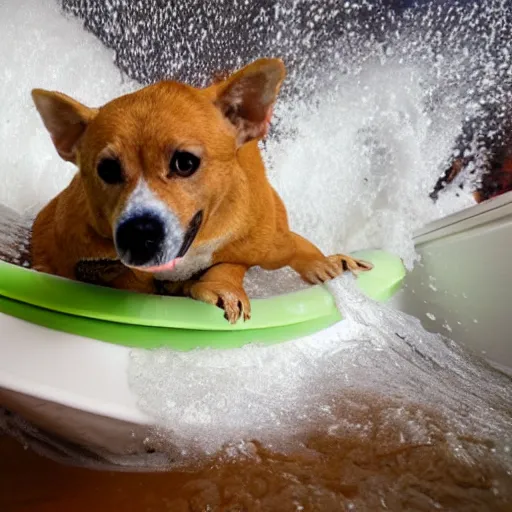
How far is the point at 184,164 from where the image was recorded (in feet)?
2.34

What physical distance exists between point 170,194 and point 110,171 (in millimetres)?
78

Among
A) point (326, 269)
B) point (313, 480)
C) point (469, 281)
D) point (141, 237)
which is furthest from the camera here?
point (469, 281)

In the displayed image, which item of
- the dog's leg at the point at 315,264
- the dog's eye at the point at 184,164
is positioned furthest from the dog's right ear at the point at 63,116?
the dog's leg at the point at 315,264

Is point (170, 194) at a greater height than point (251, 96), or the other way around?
point (251, 96)

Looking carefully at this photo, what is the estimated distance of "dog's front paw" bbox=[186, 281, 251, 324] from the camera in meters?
0.82

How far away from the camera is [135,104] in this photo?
73 cm

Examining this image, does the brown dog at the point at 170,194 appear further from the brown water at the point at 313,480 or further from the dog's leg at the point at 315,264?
the brown water at the point at 313,480

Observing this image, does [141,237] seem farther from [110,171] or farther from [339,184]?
[339,184]

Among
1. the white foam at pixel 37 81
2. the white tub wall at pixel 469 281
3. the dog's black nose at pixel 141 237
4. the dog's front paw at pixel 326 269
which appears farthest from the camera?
the white foam at pixel 37 81

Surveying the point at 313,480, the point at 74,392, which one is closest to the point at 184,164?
the point at 74,392

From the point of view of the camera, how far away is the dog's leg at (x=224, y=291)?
827mm

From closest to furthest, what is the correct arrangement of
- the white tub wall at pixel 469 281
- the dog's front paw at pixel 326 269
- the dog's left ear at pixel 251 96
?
the dog's left ear at pixel 251 96, the dog's front paw at pixel 326 269, the white tub wall at pixel 469 281

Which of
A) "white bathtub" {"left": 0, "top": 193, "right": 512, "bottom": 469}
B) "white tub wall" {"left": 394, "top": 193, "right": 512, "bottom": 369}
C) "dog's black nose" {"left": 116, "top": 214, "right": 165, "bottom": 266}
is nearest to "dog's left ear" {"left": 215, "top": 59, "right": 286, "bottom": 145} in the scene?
"dog's black nose" {"left": 116, "top": 214, "right": 165, "bottom": 266}

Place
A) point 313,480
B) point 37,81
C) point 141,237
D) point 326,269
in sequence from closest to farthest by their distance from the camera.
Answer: point 141,237 < point 313,480 < point 326,269 < point 37,81
